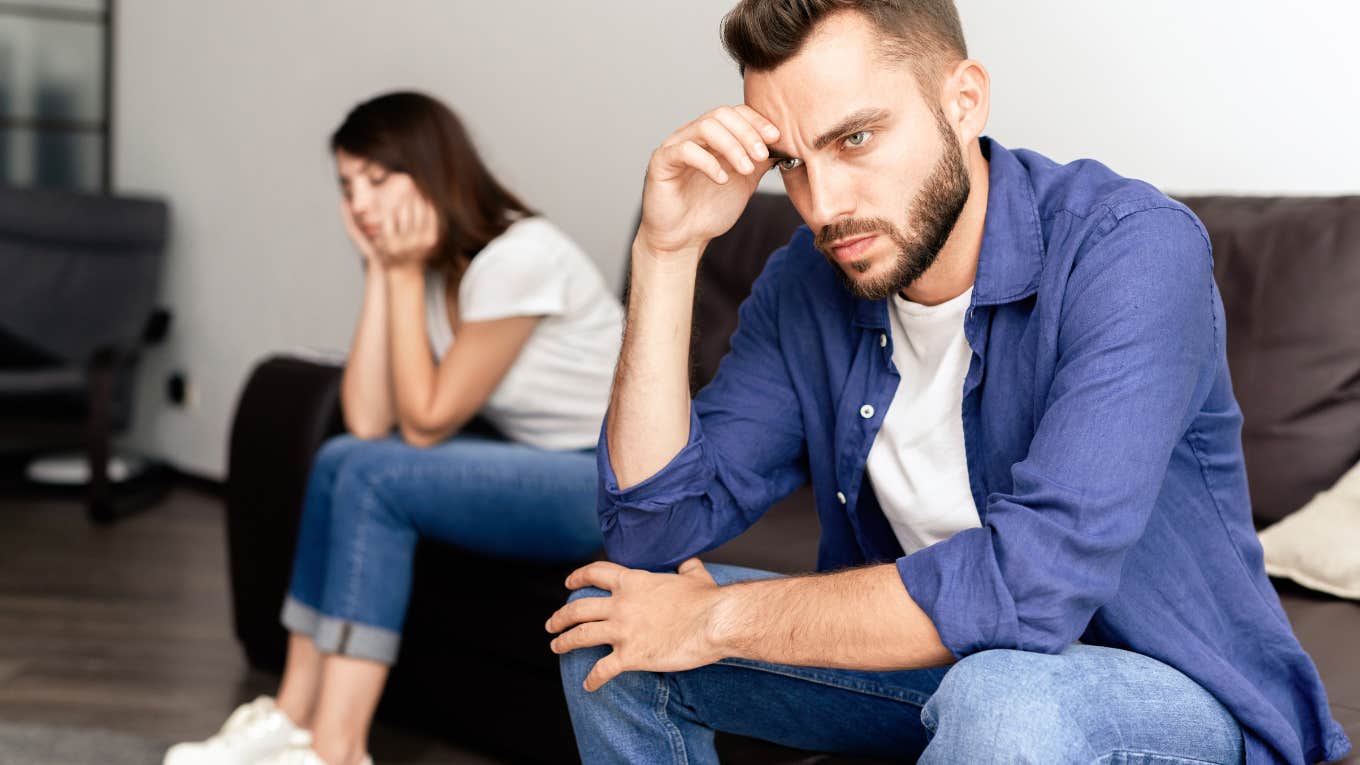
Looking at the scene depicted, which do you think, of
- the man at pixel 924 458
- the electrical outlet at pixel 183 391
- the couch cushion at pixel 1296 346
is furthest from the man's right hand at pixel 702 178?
the electrical outlet at pixel 183 391

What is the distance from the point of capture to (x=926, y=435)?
1353 mm

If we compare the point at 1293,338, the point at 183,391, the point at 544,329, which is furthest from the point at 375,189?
the point at 183,391

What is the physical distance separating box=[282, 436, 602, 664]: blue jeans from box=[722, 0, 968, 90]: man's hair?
36.2 inches

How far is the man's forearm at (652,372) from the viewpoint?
4.46ft

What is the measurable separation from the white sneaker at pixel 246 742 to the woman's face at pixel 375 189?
0.81 m

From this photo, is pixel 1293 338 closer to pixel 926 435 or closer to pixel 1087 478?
pixel 926 435

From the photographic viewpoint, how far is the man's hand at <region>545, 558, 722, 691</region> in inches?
47.7

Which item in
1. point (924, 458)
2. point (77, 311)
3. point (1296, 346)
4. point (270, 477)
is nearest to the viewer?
point (924, 458)

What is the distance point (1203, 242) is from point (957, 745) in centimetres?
50

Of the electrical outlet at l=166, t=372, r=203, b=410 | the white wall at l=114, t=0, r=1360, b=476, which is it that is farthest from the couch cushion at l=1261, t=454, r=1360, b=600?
the electrical outlet at l=166, t=372, r=203, b=410

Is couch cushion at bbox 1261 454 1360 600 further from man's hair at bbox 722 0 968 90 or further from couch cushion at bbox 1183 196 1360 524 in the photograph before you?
man's hair at bbox 722 0 968 90

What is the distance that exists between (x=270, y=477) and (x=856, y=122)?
5.37ft

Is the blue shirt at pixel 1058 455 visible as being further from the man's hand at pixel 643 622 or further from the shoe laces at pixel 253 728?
the shoe laces at pixel 253 728

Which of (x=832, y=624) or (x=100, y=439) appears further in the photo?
(x=100, y=439)
